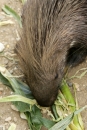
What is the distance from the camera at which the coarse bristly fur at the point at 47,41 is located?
100 inches

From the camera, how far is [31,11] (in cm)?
261

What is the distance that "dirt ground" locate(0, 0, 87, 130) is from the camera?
291 cm

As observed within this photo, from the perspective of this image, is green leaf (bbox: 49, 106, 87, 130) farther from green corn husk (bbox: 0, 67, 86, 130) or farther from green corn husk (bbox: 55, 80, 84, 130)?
green corn husk (bbox: 55, 80, 84, 130)

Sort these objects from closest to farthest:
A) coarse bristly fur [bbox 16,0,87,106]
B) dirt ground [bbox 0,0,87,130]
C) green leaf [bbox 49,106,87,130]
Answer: coarse bristly fur [bbox 16,0,87,106]
green leaf [bbox 49,106,87,130]
dirt ground [bbox 0,0,87,130]

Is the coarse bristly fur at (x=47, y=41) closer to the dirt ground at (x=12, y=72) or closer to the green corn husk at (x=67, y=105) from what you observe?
the green corn husk at (x=67, y=105)

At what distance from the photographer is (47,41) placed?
2.56 m

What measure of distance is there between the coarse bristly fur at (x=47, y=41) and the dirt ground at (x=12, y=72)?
0.34 meters

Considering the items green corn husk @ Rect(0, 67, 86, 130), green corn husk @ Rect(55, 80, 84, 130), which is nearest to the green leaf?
green corn husk @ Rect(0, 67, 86, 130)

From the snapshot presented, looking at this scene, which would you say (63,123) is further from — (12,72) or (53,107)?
(12,72)

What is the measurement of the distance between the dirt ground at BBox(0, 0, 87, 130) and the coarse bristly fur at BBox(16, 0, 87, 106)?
343 millimetres

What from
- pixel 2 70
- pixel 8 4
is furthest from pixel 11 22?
pixel 2 70

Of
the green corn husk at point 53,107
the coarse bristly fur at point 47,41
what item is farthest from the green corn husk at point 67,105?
the coarse bristly fur at point 47,41

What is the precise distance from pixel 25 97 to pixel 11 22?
0.88 meters

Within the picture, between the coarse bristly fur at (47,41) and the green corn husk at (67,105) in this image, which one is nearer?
the coarse bristly fur at (47,41)
